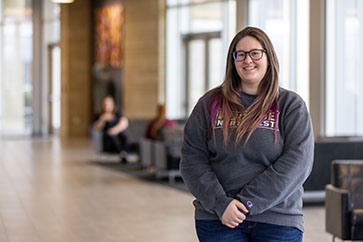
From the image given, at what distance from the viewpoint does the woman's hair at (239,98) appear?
2805 mm

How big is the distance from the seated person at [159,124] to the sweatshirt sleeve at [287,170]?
8.83 metres

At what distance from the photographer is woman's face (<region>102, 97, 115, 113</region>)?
14.1m

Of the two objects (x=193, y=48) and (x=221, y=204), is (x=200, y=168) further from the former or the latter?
(x=193, y=48)

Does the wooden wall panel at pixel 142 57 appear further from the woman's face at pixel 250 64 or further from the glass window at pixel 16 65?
the woman's face at pixel 250 64

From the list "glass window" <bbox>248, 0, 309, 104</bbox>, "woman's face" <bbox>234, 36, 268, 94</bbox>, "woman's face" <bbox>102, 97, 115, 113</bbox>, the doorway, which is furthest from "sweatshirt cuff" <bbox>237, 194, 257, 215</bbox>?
the doorway

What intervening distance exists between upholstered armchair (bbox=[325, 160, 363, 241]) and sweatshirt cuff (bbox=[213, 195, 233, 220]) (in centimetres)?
348

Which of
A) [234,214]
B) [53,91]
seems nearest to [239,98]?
[234,214]

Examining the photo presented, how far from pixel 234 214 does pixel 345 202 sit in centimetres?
353

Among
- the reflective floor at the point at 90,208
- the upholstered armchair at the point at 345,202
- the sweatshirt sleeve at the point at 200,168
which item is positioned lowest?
the reflective floor at the point at 90,208

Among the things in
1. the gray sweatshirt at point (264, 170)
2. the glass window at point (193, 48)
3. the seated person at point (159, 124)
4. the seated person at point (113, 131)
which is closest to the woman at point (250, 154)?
the gray sweatshirt at point (264, 170)

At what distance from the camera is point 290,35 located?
1204 centimetres

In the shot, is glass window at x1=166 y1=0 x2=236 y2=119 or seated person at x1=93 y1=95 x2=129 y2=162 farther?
glass window at x1=166 y1=0 x2=236 y2=119

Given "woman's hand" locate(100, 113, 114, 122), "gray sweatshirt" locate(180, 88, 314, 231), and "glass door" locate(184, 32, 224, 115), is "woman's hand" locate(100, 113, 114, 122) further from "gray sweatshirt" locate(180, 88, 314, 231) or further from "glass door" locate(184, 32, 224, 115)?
"gray sweatshirt" locate(180, 88, 314, 231)

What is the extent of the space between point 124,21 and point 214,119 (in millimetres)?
17256
